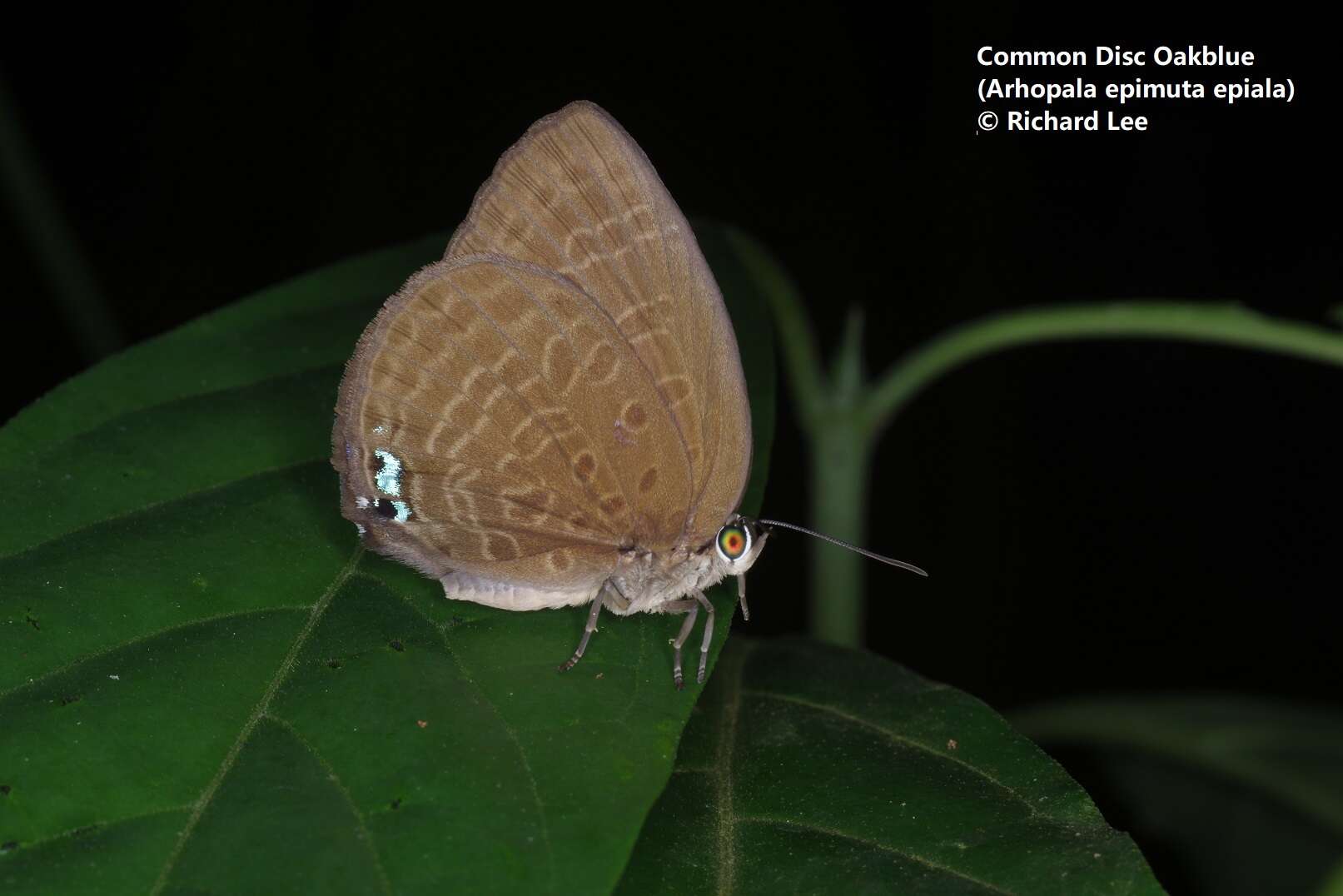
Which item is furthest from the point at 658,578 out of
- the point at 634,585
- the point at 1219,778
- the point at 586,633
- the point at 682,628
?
the point at 1219,778

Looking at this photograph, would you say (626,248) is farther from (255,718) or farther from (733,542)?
(255,718)

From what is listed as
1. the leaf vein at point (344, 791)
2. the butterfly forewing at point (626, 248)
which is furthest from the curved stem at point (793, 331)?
the leaf vein at point (344, 791)

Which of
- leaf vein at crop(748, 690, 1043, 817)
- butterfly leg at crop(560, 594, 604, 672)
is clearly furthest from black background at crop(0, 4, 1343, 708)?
butterfly leg at crop(560, 594, 604, 672)

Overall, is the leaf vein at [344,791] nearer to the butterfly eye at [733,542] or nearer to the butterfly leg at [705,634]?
the butterfly leg at [705,634]

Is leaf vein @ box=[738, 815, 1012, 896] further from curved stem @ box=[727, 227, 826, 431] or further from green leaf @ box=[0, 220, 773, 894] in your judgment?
curved stem @ box=[727, 227, 826, 431]

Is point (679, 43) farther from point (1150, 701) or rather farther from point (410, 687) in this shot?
point (410, 687)

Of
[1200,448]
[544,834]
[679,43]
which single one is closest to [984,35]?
[679,43]
